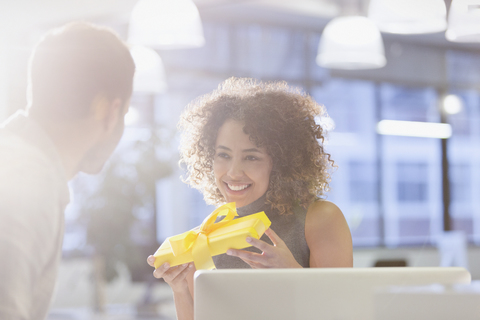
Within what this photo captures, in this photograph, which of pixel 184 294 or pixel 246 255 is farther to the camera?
pixel 184 294

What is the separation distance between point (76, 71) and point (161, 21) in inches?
23.7

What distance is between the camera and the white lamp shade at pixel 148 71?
1.40 meters

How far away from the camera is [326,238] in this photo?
1114 millimetres

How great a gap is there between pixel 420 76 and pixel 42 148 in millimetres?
3792

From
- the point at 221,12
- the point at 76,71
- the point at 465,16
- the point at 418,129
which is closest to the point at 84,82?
the point at 76,71

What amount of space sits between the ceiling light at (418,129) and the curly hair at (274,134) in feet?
9.63

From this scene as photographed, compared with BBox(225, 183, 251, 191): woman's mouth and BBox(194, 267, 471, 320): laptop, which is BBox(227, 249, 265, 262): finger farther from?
BBox(225, 183, 251, 191): woman's mouth

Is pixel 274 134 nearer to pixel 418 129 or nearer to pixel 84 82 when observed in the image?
pixel 84 82

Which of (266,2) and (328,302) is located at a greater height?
(266,2)

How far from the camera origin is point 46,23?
1.29 meters

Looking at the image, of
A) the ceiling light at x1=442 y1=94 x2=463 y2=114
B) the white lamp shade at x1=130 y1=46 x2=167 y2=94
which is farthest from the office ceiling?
the ceiling light at x1=442 y1=94 x2=463 y2=114

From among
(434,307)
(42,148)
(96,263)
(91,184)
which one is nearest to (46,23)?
(42,148)

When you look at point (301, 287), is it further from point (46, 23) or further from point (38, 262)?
point (46, 23)

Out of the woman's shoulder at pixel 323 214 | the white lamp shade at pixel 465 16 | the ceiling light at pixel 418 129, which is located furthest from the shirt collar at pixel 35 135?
the ceiling light at pixel 418 129
